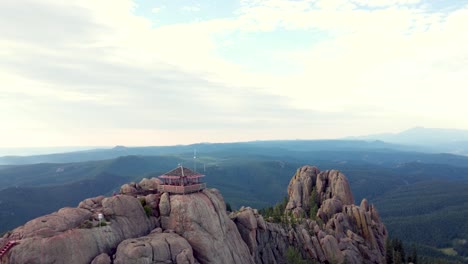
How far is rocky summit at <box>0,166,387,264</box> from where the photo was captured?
4912cm

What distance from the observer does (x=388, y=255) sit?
323 ft

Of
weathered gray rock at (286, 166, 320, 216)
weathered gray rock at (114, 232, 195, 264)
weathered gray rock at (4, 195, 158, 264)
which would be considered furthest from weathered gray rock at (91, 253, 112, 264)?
weathered gray rock at (286, 166, 320, 216)

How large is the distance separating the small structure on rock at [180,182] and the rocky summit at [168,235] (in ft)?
5.50

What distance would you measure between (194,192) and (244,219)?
15640mm

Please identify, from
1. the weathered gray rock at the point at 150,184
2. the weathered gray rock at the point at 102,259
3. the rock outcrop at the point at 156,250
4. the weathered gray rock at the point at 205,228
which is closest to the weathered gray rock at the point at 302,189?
the weathered gray rock at the point at 205,228

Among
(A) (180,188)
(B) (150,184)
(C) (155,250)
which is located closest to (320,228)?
(A) (180,188)

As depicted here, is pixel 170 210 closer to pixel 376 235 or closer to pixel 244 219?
pixel 244 219

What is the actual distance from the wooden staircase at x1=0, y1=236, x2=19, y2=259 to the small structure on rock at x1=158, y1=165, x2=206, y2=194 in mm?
27859

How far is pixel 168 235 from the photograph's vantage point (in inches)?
2280

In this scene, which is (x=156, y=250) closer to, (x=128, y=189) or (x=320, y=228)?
(x=128, y=189)

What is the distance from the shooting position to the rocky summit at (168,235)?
49.1 meters

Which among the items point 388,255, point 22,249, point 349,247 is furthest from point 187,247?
point 388,255

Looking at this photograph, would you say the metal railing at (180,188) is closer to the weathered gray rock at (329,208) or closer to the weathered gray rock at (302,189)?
the weathered gray rock at (329,208)

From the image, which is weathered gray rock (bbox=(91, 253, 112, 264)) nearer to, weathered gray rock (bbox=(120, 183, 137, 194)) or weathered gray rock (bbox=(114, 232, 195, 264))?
weathered gray rock (bbox=(114, 232, 195, 264))
